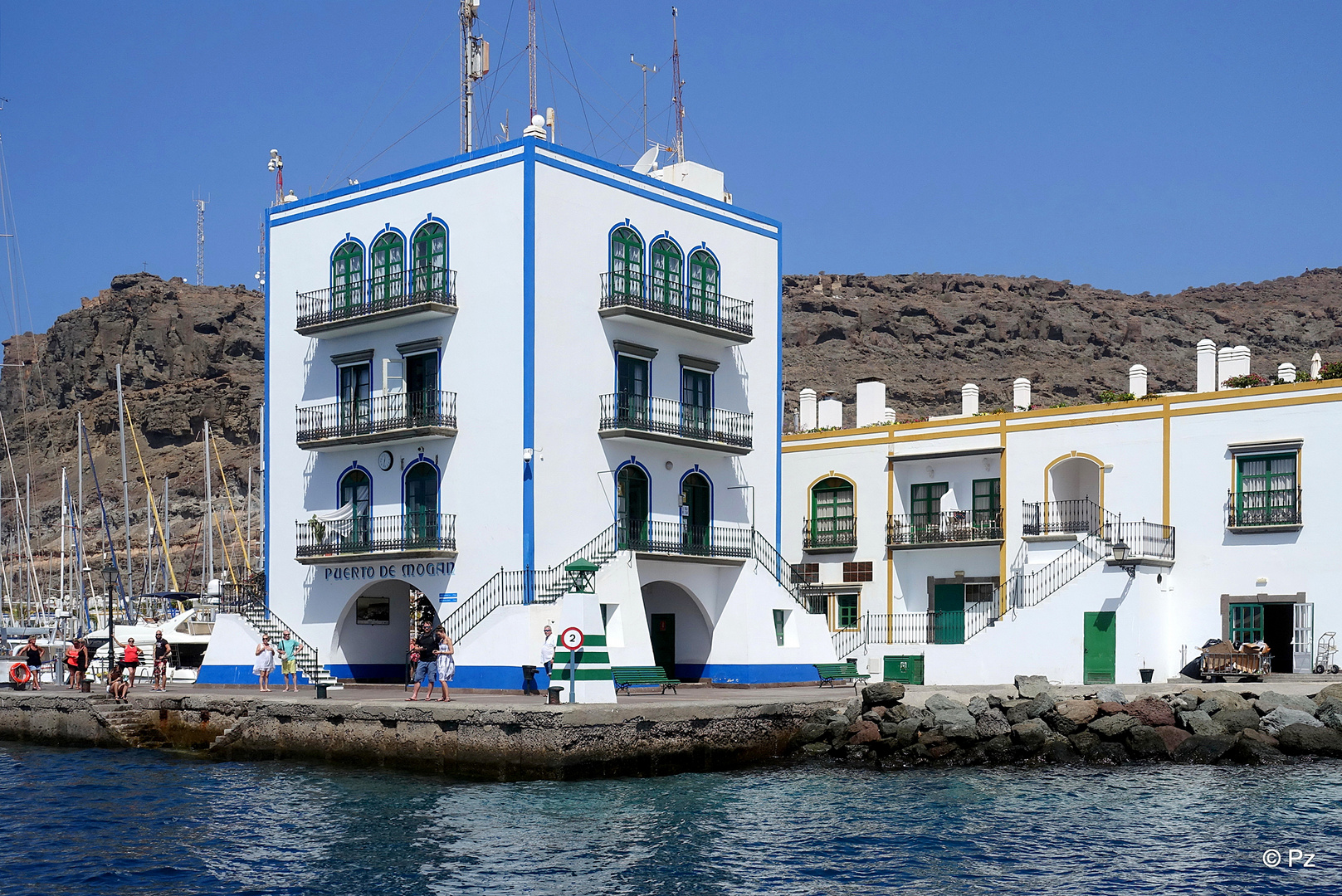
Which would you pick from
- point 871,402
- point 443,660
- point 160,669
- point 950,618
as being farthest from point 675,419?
point 160,669

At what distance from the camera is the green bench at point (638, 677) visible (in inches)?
1185

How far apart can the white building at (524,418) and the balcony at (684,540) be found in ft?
0.23

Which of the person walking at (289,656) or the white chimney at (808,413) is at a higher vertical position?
the white chimney at (808,413)

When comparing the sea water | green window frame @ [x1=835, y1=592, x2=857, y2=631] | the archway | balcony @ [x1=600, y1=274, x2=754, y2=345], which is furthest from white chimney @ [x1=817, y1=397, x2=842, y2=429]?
the sea water

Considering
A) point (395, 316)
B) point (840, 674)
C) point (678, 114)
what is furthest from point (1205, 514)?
point (395, 316)

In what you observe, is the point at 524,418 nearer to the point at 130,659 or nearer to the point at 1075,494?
the point at 130,659

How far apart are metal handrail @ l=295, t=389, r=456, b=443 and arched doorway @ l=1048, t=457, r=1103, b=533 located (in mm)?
16432

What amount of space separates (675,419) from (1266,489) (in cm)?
1440

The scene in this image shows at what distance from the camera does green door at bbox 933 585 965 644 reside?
4056 centimetres

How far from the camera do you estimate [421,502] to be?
33.5 m

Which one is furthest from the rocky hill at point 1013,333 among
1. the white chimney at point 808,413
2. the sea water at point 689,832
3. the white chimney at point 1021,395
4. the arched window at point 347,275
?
the sea water at point 689,832

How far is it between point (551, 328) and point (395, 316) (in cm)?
373

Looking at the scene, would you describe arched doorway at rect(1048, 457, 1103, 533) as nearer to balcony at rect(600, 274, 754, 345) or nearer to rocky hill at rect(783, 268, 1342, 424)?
balcony at rect(600, 274, 754, 345)

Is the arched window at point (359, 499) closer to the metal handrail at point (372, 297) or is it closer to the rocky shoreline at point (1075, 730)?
the metal handrail at point (372, 297)
